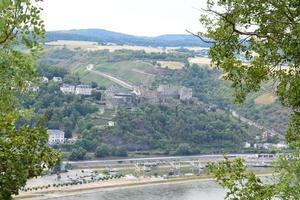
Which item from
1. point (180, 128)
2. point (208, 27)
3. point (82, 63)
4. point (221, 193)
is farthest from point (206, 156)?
point (208, 27)

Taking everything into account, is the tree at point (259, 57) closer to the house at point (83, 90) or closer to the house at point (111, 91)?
the house at point (83, 90)

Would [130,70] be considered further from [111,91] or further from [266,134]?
[266,134]

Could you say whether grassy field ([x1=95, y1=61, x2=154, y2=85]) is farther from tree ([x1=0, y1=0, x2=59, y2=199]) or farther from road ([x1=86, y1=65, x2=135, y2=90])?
tree ([x1=0, y1=0, x2=59, y2=199])

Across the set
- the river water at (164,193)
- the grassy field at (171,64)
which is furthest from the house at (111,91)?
the river water at (164,193)

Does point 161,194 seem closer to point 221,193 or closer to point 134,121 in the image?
point 221,193

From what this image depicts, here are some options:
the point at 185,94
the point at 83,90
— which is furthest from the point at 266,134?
the point at 83,90
